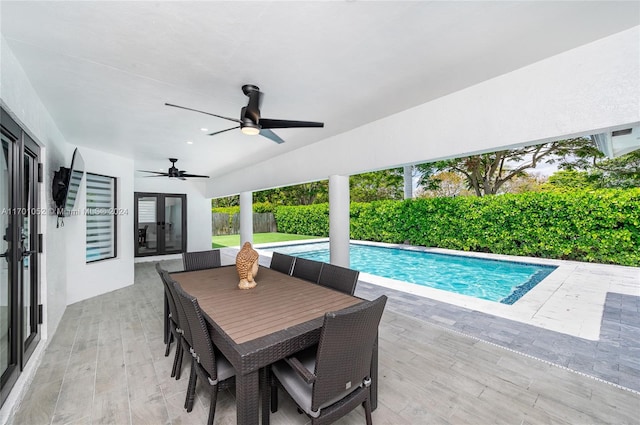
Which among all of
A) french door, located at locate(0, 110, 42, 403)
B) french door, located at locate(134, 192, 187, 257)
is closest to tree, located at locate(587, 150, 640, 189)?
french door, located at locate(0, 110, 42, 403)

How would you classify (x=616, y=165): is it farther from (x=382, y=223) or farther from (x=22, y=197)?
(x=22, y=197)

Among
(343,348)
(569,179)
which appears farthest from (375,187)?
(343,348)

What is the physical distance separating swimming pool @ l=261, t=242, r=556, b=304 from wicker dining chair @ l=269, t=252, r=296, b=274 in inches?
155

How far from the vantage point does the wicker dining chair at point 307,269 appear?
9.58 feet

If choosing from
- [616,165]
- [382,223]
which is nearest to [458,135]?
[382,223]

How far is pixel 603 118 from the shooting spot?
7.09 feet

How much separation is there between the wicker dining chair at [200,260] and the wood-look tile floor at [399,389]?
2.92ft

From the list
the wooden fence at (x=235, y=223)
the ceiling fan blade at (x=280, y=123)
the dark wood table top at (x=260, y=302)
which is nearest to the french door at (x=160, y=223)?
the wooden fence at (x=235, y=223)

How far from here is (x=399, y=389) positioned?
2195 millimetres

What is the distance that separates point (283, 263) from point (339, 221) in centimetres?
168

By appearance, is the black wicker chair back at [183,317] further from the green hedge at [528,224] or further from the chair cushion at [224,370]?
the green hedge at [528,224]

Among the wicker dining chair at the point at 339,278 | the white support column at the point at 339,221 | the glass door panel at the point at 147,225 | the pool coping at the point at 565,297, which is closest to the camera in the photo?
the wicker dining chair at the point at 339,278

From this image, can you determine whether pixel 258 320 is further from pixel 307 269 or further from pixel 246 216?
pixel 246 216

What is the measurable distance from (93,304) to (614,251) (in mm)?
11037
